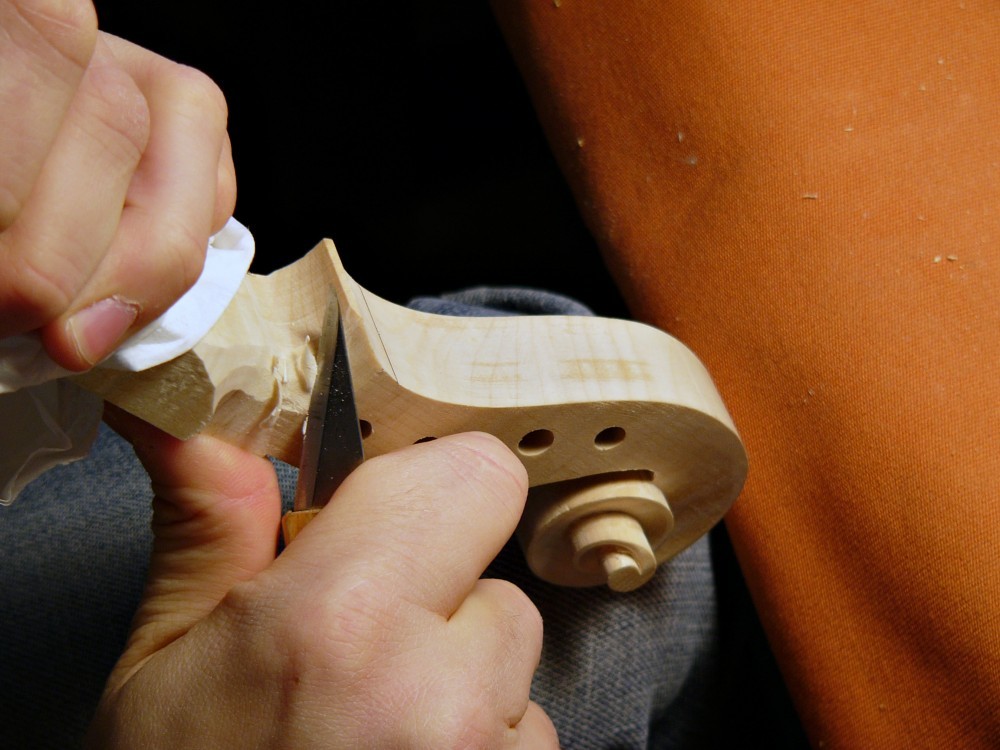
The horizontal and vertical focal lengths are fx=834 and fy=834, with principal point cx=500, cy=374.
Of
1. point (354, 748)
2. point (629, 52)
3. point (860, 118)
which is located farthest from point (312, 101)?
point (354, 748)

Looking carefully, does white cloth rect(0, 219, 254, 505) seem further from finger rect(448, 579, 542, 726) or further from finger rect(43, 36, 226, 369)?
finger rect(448, 579, 542, 726)

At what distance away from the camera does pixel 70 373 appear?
1.19 ft

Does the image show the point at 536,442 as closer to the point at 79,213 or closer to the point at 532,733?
the point at 532,733

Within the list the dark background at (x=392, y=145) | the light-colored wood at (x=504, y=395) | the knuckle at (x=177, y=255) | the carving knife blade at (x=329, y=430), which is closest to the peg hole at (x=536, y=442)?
the light-colored wood at (x=504, y=395)

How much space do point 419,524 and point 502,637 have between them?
0.27 ft

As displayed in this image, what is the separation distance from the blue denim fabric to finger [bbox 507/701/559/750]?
0.45 ft

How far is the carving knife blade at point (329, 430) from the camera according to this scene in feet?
1.44

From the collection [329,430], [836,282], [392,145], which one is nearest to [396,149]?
[392,145]

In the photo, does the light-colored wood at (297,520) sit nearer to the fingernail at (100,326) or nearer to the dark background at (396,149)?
the fingernail at (100,326)

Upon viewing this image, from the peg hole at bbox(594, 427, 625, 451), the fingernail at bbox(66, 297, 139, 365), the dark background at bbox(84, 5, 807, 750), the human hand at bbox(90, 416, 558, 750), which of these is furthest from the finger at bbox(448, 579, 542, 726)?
the dark background at bbox(84, 5, 807, 750)

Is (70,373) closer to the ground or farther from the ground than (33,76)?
closer to the ground

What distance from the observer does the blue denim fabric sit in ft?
2.05

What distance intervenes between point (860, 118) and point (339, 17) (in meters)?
0.90

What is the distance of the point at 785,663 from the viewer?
2.06 ft
